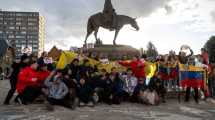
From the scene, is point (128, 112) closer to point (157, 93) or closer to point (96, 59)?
point (157, 93)

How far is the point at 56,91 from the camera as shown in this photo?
16.9m

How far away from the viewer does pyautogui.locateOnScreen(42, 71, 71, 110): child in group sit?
55.3 ft

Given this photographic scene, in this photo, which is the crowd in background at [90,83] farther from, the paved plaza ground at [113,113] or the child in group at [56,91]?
the paved plaza ground at [113,113]

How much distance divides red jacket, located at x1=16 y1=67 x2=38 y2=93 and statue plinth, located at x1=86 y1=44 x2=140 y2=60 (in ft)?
32.4

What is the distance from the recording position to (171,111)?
17219 millimetres

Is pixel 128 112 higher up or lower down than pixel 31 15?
lower down

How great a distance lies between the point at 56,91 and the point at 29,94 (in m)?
1.18

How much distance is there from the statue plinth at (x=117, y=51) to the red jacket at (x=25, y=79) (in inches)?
389

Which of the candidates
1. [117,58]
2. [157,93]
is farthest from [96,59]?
[117,58]

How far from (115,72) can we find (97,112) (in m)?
3.43

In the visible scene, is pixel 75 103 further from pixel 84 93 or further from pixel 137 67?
pixel 137 67

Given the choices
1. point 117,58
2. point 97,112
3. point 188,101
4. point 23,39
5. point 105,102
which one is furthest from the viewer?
point 23,39

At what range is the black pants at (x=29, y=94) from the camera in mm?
17547

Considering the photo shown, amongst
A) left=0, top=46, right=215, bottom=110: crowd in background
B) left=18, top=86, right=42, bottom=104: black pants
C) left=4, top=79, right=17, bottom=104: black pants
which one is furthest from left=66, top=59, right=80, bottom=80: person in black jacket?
left=4, top=79, right=17, bottom=104: black pants
